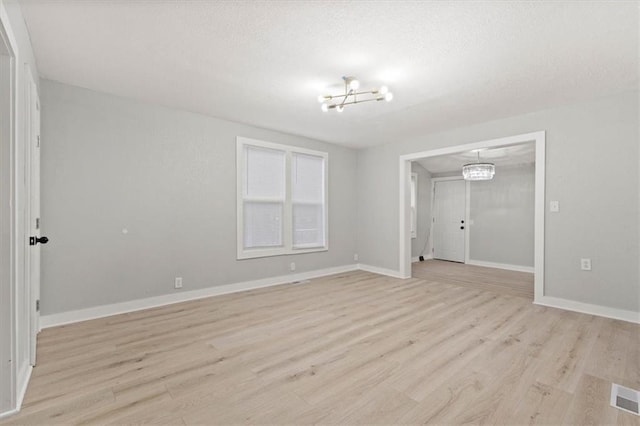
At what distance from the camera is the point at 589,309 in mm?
3406

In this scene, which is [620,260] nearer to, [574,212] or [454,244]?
[574,212]

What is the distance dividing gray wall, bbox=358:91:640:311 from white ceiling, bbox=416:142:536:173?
1.43 metres

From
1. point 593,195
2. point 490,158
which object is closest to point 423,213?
point 490,158

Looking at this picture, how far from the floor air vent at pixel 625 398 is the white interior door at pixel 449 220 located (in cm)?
538

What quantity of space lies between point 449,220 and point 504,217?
4.06 feet

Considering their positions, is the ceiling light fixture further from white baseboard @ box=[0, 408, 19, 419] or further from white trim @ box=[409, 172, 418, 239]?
white baseboard @ box=[0, 408, 19, 419]

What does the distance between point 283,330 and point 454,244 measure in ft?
18.9

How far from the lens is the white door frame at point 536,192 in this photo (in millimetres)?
3752

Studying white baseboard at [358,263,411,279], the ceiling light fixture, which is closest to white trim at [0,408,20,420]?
white baseboard at [358,263,411,279]

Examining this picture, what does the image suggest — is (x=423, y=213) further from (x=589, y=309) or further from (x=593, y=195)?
(x=589, y=309)

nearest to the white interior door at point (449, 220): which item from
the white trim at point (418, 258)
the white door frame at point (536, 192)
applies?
the white trim at point (418, 258)

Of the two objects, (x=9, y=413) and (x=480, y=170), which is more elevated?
(x=480, y=170)

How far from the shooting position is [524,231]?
6137 mm

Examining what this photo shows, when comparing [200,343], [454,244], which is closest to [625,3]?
[200,343]
